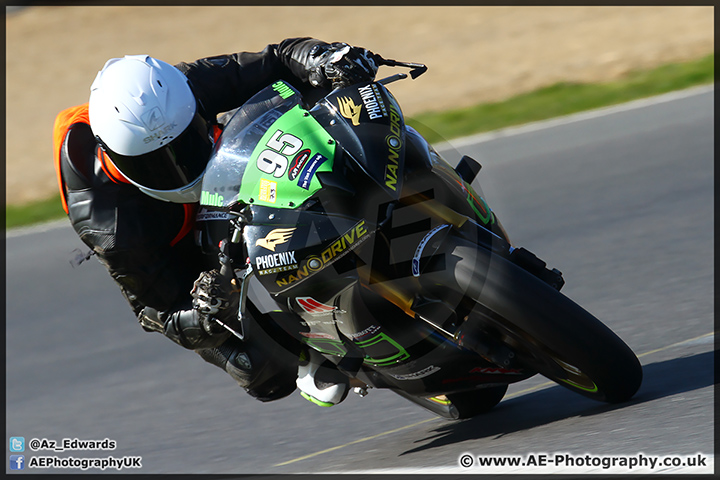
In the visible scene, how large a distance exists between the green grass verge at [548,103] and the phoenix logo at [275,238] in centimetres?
663

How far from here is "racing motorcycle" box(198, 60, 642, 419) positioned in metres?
2.94

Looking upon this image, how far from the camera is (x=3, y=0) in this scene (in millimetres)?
21203

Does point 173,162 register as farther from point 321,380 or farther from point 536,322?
point 536,322

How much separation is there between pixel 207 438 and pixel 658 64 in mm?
7994

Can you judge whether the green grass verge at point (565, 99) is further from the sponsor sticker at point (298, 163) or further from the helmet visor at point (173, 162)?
the sponsor sticker at point (298, 163)

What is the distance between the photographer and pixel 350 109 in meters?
3.08

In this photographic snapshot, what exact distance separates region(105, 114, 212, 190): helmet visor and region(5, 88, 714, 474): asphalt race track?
1084 millimetres

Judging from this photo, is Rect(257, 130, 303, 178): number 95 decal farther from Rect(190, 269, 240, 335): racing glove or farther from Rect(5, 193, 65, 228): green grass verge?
Rect(5, 193, 65, 228): green grass verge

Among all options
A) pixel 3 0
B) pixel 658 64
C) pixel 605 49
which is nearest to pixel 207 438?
pixel 658 64

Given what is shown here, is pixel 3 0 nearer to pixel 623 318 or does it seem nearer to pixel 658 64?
pixel 658 64

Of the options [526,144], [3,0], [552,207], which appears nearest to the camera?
[552,207]

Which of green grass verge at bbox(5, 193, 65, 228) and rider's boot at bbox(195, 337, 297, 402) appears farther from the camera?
green grass verge at bbox(5, 193, 65, 228)

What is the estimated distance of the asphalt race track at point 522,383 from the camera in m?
3.49

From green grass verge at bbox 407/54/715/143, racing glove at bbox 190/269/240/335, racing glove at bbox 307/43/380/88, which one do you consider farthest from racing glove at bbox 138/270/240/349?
green grass verge at bbox 407/54/715/143
